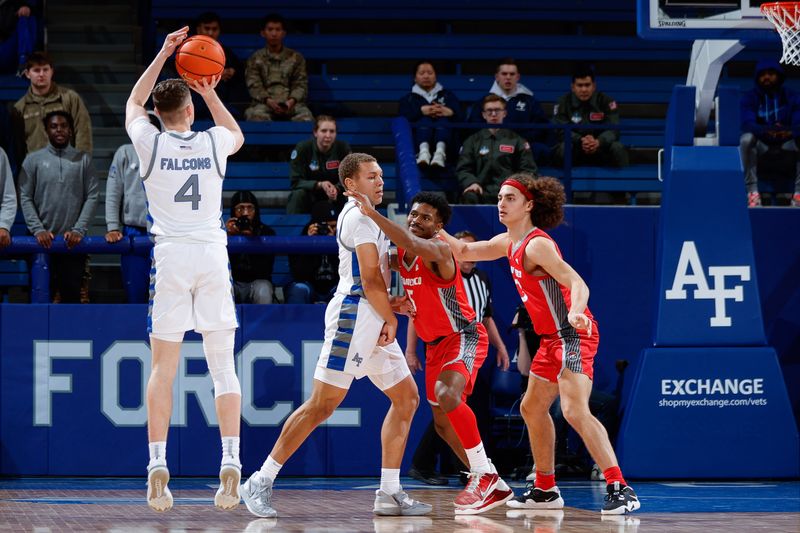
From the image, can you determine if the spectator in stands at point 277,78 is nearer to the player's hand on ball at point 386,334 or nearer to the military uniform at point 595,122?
the military uniform at point 595,122

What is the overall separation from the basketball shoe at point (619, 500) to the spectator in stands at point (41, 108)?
23.2 feet

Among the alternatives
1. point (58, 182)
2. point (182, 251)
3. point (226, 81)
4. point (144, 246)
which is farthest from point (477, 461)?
point (226, 81)

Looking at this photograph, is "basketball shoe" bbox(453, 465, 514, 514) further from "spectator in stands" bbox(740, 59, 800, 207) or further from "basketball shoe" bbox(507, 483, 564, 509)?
"spectator in stands" bbox(740, 59, 800, 207)

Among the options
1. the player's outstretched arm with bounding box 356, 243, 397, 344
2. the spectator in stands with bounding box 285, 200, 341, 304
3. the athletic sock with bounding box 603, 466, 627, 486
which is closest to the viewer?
the player's outstretched arm with bounding box 356, 243, 397, 344

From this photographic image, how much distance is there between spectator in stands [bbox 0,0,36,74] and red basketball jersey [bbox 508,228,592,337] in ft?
26.8

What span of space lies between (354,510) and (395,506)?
1.55 feet

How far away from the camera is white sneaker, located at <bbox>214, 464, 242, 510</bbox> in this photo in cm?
658

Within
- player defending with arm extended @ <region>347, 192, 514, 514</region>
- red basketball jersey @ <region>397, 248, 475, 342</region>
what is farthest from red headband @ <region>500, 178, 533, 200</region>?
red basketball jersey @ <region>397, 248, 475, 342</region>

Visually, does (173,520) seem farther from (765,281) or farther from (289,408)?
(765,281)

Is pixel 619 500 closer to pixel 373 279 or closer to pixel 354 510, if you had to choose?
pixel 354 510

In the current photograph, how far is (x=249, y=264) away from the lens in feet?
36.2

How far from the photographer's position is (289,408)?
1049cm

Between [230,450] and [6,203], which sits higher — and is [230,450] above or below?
below

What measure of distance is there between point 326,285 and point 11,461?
3259 millimetres
